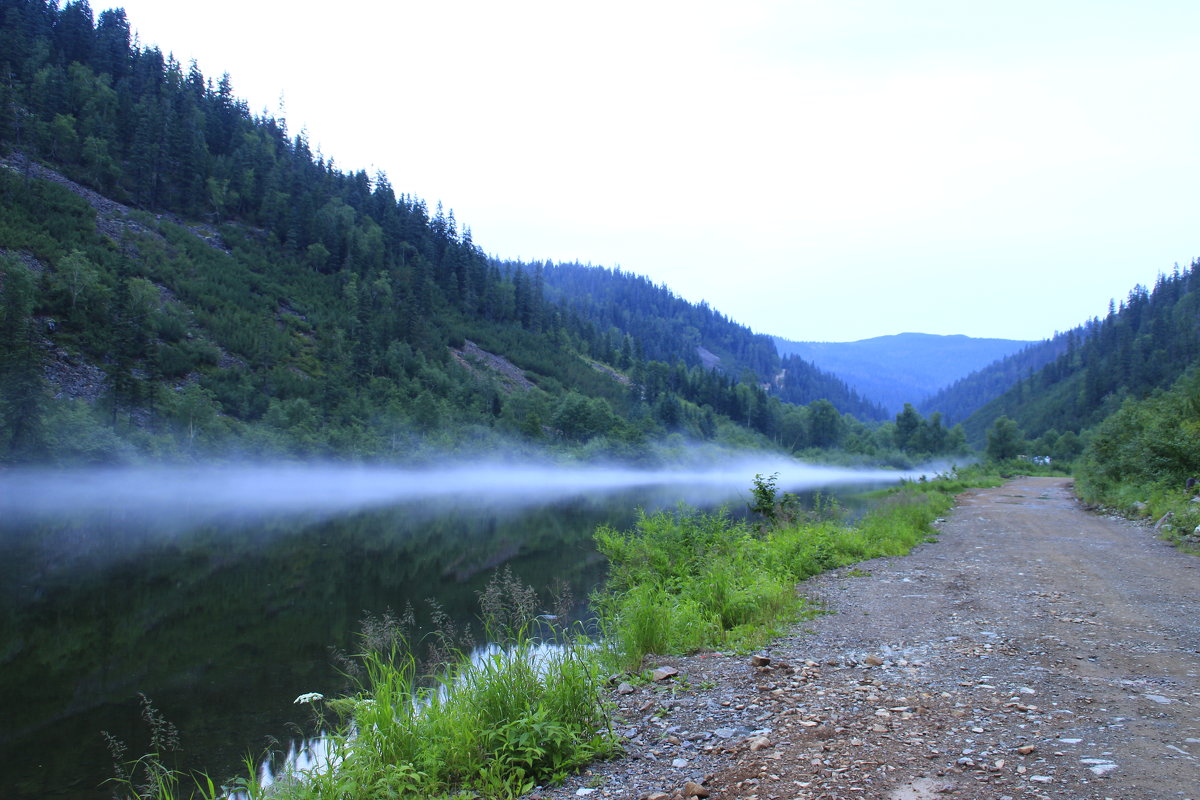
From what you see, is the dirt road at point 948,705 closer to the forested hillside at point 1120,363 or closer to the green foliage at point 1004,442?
the green foliage at point 1004,442

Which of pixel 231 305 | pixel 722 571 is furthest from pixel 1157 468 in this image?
pixel 231 305

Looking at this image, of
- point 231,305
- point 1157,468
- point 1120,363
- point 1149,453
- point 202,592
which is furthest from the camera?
point 1120,363

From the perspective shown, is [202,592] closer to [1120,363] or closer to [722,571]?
[722,571]

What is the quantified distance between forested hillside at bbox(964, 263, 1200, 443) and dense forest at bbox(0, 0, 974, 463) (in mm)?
36463

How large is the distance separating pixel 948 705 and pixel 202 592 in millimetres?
17155

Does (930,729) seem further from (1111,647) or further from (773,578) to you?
(773,578)

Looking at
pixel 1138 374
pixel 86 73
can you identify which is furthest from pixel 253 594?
pixel 1138 374

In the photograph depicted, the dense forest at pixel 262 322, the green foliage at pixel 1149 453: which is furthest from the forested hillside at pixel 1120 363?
the green foliage at pixel 1149 453

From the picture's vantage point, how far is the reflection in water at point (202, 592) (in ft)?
28.6

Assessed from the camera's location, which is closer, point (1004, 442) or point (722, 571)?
point (722, 571)

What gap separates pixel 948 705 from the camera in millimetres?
5273

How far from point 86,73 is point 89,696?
111 meters

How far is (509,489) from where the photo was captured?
56812 mm

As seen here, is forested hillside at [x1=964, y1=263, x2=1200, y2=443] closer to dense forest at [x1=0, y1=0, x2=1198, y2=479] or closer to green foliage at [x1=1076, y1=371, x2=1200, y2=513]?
dense forest at [x1=0, y1=0, x2=1198, y2=479]
